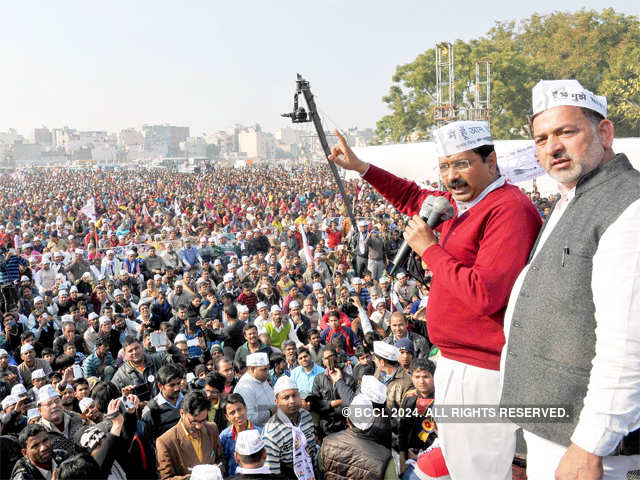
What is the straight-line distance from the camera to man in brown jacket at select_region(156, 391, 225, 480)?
13.7ft

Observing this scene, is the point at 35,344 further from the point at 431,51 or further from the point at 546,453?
the point at 431,51

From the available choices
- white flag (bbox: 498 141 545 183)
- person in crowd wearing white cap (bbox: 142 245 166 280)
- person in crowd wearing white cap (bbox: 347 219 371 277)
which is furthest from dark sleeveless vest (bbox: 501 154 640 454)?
person in crowd wearing white cap (bbox: 142 245 166 280)

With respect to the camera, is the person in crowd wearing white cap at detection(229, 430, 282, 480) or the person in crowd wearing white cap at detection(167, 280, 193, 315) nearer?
the person in crowd wearing white cap at detection(229, 430, 282, 480)

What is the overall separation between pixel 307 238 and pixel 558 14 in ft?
126

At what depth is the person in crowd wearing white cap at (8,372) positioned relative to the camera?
6.31 meters

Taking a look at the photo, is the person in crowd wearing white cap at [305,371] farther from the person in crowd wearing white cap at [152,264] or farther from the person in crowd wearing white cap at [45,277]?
the person in crowd wearing white cap at [45,277]

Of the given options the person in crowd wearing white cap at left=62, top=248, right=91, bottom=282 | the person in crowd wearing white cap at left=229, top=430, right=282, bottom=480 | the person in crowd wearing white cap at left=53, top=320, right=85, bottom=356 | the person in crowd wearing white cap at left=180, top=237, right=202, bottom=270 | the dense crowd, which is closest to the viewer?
the person in crowd wearing white cap at left=229, top=430, right=282, bottom=480

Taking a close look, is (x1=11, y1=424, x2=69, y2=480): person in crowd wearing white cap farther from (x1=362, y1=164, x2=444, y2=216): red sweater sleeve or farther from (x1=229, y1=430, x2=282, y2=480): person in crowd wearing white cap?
(x1=362, y1=164, x2=444, y2=216): red sweater sleeve

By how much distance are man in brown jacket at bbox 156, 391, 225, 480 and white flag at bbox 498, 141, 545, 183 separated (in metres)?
6.87

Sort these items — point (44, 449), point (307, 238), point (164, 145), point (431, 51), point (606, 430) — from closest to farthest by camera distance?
point (606, 430) → point (44, 449) → point (307, 238) → point (431, 51) → point (164, 145)

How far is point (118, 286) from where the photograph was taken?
11.2 meters

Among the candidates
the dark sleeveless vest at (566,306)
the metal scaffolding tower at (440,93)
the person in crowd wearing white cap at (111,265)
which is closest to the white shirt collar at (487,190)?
the dark sleeveless vest at (566,306)

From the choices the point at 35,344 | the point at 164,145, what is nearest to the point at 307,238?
the point at 35,344

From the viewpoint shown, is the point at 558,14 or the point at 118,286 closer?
the point at 118,286
